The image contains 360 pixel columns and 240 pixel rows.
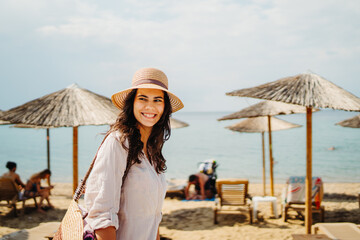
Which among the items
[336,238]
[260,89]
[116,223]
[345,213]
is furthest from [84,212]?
[345,213]

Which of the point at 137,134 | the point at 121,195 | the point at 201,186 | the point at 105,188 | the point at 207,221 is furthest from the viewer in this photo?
the point at 201,186

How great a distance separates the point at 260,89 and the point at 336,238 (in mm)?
2353

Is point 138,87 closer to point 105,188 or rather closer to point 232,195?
point 105,188

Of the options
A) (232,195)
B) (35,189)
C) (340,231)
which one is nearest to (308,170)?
(340,231)

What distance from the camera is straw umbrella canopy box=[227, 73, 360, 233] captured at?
163 inches

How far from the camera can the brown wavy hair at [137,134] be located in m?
1.23

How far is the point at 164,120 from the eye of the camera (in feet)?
5.16

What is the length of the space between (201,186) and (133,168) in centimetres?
766

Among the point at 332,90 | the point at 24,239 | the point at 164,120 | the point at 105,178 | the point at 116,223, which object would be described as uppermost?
the point at 332,90

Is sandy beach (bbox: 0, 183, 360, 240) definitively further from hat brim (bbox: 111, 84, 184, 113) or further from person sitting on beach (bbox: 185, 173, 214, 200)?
hat brim (bbox: 111, 84, 184, 113)

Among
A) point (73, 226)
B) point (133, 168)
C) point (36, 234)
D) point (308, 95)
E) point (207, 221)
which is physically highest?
point (308, 95)

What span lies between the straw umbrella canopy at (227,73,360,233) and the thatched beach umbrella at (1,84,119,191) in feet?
7.52

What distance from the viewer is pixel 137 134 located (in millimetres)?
1332

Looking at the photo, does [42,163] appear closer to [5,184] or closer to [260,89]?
[5,184]
